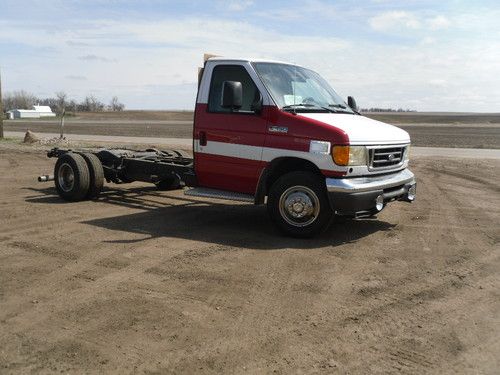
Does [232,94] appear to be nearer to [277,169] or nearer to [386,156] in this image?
[277,169]

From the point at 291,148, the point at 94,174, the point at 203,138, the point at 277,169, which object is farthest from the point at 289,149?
the point at 94,174

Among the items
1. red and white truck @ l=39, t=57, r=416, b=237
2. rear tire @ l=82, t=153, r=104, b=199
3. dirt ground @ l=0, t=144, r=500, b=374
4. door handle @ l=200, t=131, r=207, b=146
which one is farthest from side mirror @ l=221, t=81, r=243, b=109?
rear tire @ l=82, t=153, r=104, b=199

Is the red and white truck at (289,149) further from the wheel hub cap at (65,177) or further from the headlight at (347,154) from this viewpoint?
the wheel hub cap at (65,177)

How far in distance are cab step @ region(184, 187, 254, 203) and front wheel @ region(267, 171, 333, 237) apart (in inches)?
16.4

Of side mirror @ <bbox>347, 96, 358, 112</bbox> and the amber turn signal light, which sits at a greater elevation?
side mirror @ <bbox>347, 96, 358, 112</bbox>

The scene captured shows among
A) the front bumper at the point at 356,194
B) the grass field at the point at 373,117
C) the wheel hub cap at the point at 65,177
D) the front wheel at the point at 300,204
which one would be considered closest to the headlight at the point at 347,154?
the front bumper at the point at 356,194

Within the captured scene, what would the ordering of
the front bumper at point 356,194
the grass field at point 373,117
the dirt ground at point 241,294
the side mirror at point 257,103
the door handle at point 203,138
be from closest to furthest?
the dirt ground at point 241,294
the front bumper at point 356,194
the side mirror at point 257,103
the door handle at point 203,138
the grass field at point 373,117

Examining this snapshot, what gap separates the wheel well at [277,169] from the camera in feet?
23.2

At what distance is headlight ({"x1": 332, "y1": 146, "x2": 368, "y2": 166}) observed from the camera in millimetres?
6531

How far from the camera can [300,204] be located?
22.7 ft

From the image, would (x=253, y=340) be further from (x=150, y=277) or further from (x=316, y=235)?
(x=316, y=235)

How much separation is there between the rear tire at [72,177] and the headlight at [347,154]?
5.06 meters

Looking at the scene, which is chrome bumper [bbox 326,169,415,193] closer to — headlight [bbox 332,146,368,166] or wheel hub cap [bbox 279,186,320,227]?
headlight [bbox 332,146,368,166]

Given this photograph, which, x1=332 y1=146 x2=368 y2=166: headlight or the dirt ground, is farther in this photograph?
x1=332 y1=146 x2=368 y2=166: headlight
